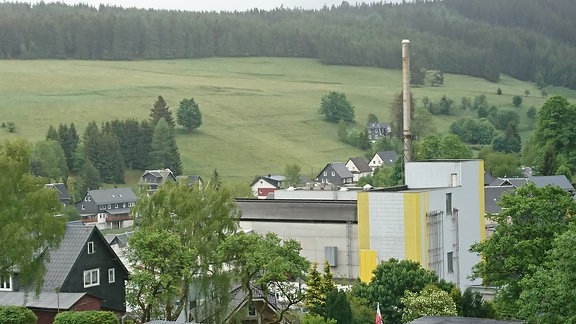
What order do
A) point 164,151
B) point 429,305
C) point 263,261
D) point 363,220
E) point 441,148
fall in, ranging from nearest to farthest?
point 263,261 → point 429,305 → point 363,220 → point 441,148 → point 164,151

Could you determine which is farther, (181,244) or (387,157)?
(387,157)

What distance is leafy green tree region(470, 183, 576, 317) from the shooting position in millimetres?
42156

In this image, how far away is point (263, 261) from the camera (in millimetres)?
44406

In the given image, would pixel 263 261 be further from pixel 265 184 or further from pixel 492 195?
pixel 265 184

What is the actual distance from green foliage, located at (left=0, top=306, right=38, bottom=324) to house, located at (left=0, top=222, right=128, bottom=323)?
4.01 m

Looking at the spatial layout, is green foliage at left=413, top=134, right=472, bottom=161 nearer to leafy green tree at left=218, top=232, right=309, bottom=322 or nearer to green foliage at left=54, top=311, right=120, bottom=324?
leafy green tree at left=218, top=232, right=309, bottom=322

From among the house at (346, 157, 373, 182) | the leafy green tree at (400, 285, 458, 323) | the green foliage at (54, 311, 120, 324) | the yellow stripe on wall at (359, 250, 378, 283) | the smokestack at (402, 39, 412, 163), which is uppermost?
the smokestack at (402, 39, 412, 163)

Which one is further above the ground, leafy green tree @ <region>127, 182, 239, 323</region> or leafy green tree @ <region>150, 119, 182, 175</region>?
leafy green tree @ <region>127, 182, 239, 323</region>

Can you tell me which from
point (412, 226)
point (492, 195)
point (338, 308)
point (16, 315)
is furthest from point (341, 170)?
point (16, 315)

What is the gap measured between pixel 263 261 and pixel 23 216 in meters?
9.12

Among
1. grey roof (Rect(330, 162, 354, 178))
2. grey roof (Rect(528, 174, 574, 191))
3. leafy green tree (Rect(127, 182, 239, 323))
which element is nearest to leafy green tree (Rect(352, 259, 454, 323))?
leafy green tree (Rect(127, 182, 239, 323))

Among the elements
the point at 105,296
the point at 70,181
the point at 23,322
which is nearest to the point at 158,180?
the point at 70,181

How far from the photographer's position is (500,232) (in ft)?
142

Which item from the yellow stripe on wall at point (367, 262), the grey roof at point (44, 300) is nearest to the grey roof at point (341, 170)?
the yellow stripe on wall at point (367, 262)
